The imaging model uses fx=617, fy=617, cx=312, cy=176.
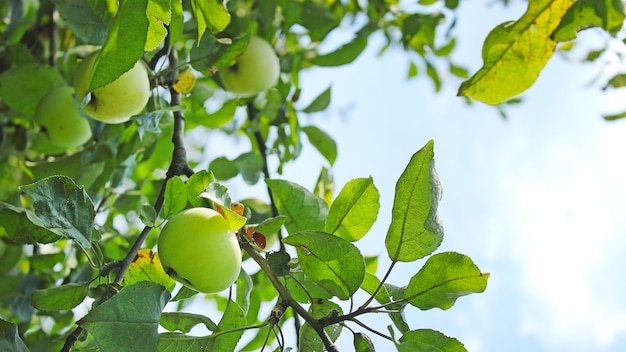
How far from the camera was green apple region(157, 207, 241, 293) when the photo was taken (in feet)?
2.32

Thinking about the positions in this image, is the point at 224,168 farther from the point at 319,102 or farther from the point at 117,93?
the point at 117,93

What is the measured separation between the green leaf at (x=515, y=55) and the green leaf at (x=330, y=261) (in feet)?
0.94

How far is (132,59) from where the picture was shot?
647 millimetres

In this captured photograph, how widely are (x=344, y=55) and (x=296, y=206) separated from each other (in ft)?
2.15

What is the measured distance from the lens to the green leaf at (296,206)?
2.82ft

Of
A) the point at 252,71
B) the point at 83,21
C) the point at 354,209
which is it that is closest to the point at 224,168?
the point at 252,71

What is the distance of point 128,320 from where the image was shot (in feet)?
2.08

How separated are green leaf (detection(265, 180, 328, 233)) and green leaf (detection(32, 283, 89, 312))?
280mm

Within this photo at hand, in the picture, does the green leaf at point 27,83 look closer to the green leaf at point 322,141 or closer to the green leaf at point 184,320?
the green leaf at point 322,141

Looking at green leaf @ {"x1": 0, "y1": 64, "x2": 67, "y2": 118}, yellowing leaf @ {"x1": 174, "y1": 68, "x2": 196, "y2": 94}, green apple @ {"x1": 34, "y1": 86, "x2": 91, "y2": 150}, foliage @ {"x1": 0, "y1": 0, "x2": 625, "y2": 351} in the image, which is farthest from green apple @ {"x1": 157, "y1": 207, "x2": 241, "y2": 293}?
green leaf @ {"x1": 0, "y1": 64, "x2": 67, "y2": 118}

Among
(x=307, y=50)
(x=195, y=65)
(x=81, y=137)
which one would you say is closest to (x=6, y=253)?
(x=81, y=137)

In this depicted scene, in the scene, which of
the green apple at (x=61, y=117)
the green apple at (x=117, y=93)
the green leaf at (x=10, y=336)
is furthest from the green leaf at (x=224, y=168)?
the green leaf at (x=10, y=336)

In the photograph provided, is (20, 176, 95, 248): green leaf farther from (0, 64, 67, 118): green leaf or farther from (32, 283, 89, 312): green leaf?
(0, 64, 67, 118): green leaf

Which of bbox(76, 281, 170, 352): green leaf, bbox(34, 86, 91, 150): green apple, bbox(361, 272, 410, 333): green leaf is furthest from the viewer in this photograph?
bbox(34, 86, 91, 150): green apple
